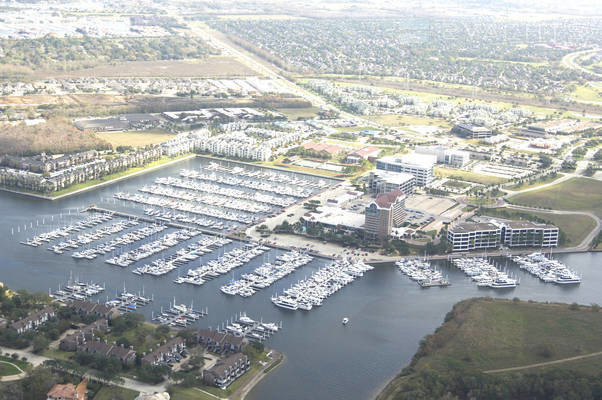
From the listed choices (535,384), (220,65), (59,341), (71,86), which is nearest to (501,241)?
(535,384)

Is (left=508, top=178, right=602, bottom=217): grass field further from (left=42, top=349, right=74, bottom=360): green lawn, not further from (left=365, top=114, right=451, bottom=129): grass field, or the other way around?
(left=42, top=349, right=74, bottom=360): green lawn

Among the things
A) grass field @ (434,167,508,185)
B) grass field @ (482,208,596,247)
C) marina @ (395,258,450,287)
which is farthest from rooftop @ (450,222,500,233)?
grass field @ (434,167,508,185)

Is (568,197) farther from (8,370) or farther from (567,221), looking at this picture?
(8,370)

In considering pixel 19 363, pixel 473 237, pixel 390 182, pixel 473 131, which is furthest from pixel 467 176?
pixel 19 363

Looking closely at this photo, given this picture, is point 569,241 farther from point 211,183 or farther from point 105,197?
point 105,197

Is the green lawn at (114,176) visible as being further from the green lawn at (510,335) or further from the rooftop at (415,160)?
the green lawn at (510,335)
